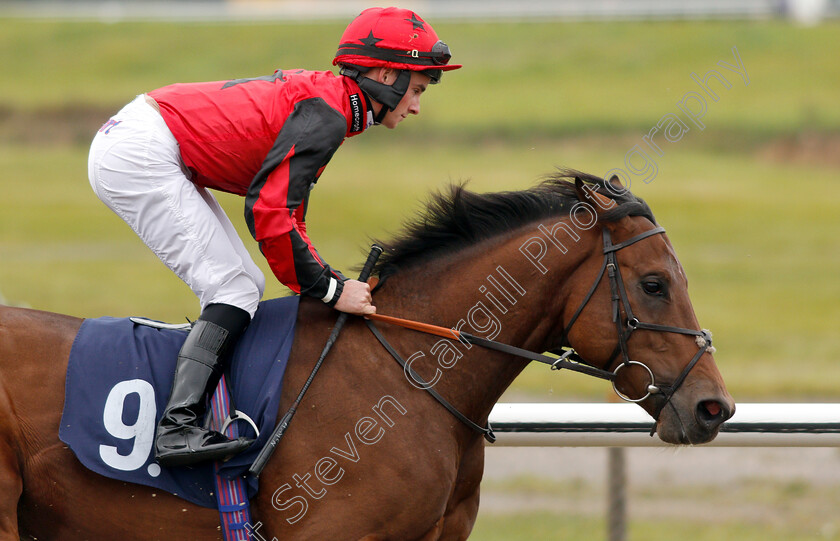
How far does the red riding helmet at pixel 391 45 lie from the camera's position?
10.5ft

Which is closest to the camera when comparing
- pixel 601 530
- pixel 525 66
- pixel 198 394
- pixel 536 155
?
pixel 198 394

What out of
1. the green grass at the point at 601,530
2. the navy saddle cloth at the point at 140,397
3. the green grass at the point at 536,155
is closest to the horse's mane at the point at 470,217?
the navy saddle cloth at the point at 140,397

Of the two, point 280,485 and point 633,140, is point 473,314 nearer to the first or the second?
point 280,485

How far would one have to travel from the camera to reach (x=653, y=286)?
10.1 ft

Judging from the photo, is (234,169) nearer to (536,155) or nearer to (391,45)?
(391,45)

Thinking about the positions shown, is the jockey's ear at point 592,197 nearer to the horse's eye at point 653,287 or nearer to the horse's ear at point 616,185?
the horse's ear at point 616,185

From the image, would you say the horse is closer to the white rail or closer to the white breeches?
the white breeches

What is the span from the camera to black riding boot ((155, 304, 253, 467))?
2.88 m

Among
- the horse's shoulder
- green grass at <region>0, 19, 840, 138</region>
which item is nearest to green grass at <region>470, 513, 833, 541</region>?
the horse's shoulder

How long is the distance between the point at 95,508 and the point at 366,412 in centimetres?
92

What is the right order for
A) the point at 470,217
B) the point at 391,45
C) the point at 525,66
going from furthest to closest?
the point at 525,66 < the point at 470,217 < the point at 391,45

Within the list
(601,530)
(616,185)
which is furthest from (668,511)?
(616,185)

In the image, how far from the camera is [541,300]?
319 centimetres

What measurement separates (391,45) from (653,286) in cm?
121
